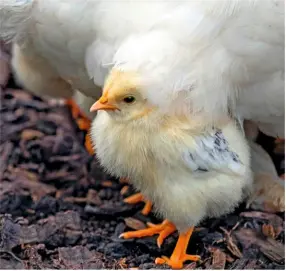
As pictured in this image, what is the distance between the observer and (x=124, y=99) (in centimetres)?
182

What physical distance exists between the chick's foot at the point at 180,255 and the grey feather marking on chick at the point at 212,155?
0.31 m

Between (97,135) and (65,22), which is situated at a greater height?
(65,22)

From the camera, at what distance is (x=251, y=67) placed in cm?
195

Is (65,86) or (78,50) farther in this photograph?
(65,86)

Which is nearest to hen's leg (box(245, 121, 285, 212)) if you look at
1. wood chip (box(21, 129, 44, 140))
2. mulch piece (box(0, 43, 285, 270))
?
mulch piece (box(0, 43, 285, 270))

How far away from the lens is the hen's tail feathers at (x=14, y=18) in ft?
6.97

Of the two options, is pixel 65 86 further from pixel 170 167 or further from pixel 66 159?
pixel 170 167

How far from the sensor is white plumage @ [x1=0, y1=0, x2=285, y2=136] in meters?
1.86

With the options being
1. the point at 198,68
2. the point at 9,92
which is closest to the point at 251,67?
the point at 198,68

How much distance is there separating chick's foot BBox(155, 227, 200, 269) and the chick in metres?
0.15

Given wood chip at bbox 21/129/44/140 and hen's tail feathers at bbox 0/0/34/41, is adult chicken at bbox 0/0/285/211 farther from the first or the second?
wood chip at bbox 21/129/44/140

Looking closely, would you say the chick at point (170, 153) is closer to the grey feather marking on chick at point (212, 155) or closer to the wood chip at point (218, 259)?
the grey feather marking on chick at point (212, 155)

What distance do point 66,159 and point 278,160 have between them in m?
0.70

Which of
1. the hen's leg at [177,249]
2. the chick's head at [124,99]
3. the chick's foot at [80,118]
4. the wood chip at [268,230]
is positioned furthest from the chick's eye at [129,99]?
the chick's foot at [80,118]
